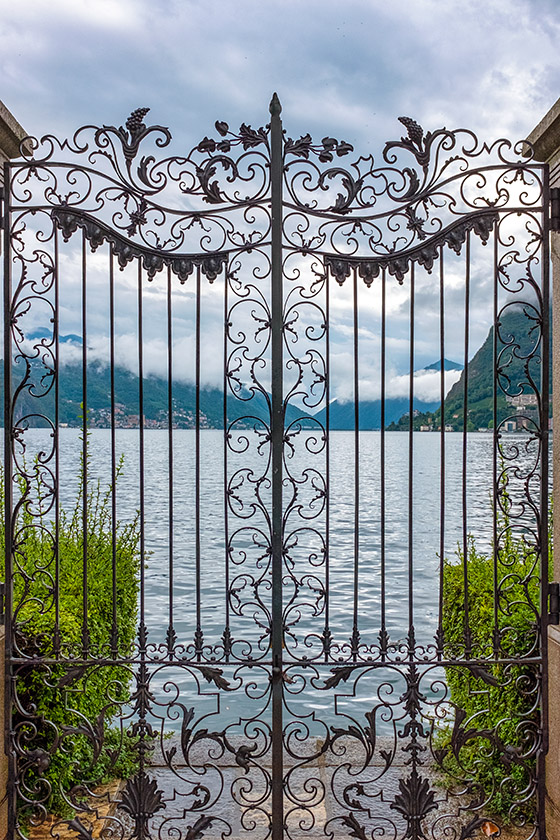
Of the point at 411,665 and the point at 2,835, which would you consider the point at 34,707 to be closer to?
the point at 2,835

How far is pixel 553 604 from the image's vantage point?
3.63m

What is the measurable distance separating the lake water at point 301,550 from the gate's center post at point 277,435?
112 millimetres

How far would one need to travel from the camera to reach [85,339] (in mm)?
3680

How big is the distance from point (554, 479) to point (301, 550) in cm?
761

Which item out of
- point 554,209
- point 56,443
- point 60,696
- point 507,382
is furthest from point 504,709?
point 56,443

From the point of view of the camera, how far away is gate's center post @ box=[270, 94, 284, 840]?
11.8ft

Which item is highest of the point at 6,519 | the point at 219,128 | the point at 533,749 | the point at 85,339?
the point at 219,128

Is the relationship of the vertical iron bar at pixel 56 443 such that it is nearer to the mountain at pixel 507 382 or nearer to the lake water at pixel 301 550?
the lake water at pixel 301 550

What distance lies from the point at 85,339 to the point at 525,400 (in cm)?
228

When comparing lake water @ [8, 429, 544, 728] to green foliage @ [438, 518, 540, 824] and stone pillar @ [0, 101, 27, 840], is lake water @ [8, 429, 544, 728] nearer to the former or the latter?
green foliage @ [438, 518, 540, 824]

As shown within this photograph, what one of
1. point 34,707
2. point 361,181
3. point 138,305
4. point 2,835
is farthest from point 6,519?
point 361,181

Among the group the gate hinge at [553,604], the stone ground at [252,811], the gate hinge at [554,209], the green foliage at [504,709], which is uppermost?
the gate hinge at [554,209]

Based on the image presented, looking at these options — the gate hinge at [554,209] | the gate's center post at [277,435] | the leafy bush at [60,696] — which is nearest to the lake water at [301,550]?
the gate's center post at [277,435]

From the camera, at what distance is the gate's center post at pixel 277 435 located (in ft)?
11.8
